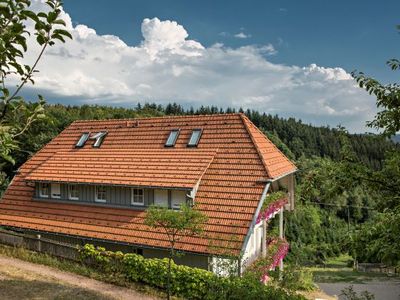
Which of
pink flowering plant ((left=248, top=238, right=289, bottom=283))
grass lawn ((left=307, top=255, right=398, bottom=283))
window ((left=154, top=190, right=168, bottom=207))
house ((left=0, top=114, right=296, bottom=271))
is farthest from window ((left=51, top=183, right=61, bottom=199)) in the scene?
grass lawn ((left=307, top=255, right=398, bottom=283))

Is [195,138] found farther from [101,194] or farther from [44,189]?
[44,189]

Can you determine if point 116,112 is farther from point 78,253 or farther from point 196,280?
point 196,280

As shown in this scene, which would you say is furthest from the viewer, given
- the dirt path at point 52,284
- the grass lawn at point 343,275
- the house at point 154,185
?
the grass lawn at point 343,275

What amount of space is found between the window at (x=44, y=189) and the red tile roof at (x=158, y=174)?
0.75 m

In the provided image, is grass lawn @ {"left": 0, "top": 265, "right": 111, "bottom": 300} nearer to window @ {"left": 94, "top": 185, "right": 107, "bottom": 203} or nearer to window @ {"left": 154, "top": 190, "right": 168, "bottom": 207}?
window @ {"left": 94, "top": 185, "right": 107, "bottom": 203}

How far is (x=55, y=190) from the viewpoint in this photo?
78.0 ft

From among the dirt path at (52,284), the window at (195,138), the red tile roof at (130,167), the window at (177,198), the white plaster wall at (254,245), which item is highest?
the window at (195,138)

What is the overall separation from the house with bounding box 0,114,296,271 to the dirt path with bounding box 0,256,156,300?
6.97ft

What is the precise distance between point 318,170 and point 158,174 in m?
13.7

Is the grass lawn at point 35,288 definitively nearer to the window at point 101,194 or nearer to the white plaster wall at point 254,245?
the window at point 101,194

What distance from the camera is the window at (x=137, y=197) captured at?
2069 cm

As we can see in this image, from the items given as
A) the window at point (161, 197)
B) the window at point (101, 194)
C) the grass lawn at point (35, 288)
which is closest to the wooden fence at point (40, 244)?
the grass lawn at point (35, 288)

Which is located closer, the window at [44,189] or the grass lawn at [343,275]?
the window at [44,189]

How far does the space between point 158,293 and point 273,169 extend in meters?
8.53
